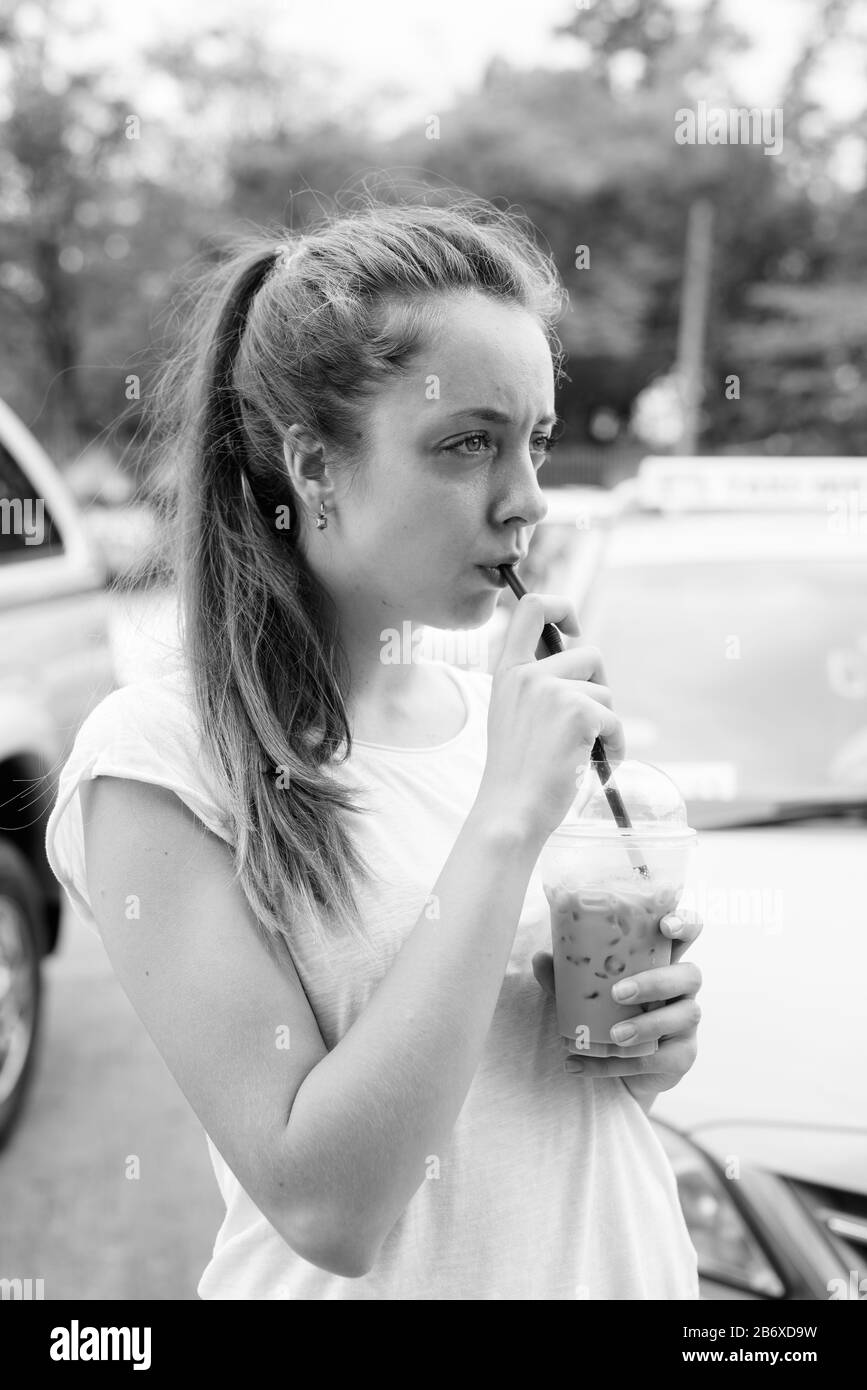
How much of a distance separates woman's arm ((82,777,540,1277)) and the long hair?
0.22ft

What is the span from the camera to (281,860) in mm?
1396

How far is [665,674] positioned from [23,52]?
2210 cm

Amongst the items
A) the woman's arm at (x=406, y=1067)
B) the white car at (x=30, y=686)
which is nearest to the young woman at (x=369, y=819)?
the woman's arm at (x=406, y=1067)

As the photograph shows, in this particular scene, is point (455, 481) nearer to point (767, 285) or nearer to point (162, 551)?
point (162, 551)

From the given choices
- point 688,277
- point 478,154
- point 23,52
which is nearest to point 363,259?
point 23,52

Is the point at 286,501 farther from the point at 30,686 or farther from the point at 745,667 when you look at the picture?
the point at 30,686

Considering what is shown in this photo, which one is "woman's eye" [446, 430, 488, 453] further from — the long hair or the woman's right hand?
the woman's right hand

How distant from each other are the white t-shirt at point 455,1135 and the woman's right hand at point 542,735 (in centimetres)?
19

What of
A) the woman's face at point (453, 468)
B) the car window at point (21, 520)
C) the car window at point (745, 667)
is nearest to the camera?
the woman's face at point (453, 468)

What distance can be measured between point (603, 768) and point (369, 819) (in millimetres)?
267

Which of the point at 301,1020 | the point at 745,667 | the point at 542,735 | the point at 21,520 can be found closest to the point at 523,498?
the point at 542,735

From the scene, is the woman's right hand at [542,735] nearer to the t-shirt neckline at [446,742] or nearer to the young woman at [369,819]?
the young woman at [369,819]

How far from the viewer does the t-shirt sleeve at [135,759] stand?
4.55 ft
